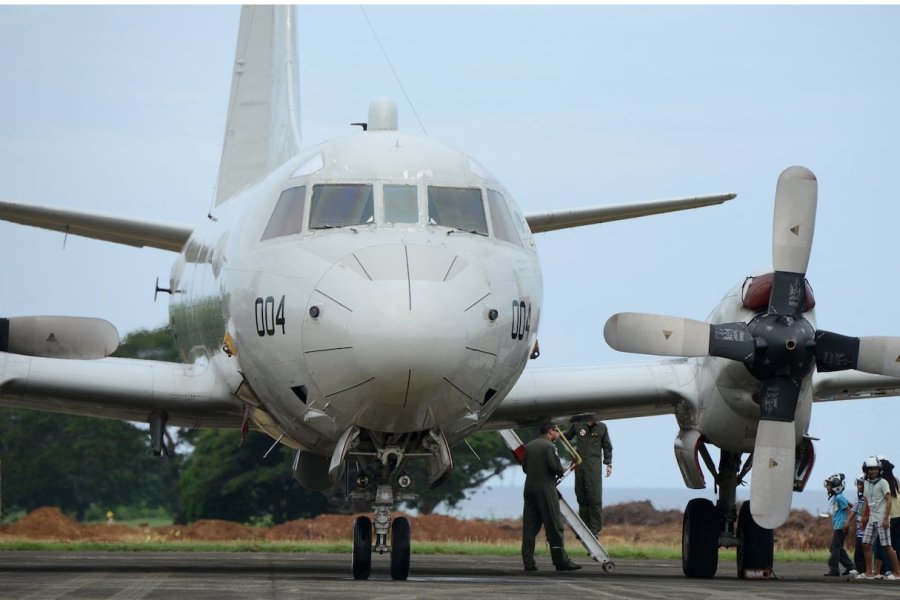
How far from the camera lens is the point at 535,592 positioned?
13.6 meters

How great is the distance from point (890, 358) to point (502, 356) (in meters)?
4.99

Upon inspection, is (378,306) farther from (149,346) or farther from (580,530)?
(149,346)

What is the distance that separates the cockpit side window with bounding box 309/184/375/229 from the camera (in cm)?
1495

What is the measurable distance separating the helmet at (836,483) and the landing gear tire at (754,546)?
12.7 feet

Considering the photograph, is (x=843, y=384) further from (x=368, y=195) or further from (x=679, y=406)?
(x=368, y=195)

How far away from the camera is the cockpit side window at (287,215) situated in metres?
15.2

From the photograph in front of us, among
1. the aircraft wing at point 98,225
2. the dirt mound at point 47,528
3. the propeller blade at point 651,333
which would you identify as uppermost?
the aircraft wing at point 98,225

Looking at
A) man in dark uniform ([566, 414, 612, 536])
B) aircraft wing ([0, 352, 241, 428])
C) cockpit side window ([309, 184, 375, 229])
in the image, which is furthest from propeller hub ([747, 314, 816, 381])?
aircraft wing ([0, 352, 241, 428])

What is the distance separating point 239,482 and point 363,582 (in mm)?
33216

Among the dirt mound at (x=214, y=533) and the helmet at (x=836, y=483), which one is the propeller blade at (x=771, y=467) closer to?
the helmet at (x=836, y=483)

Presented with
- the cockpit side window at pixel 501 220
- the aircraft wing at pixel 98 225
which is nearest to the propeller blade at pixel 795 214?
the cockpit side window at pixel 501 220

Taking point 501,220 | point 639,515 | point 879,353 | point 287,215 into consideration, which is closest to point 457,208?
point 501,220

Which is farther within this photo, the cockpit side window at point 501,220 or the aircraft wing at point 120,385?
the aircraft wing at point 120,385

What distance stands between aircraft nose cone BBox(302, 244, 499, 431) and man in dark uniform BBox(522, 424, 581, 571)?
4717 millimetres
